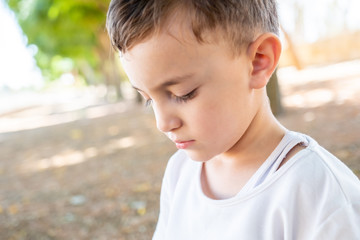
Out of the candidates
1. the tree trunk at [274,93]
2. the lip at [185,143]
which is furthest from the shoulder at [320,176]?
the tree trunk at [274,93]

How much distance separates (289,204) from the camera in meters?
0.95

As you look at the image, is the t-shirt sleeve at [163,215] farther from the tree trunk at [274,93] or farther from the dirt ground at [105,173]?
the tree trunk at [274,93]

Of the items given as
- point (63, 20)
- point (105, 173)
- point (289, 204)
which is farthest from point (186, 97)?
point (63, 20)

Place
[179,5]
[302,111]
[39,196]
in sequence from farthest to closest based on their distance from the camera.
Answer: [302,111] → [39,196] → [179,5]

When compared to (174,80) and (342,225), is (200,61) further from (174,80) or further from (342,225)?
(342,225)

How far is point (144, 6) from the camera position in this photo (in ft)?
3.33

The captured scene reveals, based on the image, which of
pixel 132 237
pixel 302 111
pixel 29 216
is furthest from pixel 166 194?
pixel 302 111

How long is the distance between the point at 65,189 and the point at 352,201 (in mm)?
4363

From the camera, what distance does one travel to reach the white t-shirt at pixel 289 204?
34.6 inches

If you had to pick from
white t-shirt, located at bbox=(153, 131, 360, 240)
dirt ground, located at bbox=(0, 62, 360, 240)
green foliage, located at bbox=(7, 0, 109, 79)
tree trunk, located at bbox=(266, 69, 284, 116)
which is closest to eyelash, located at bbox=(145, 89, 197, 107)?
white t-shirt, located at bbox=(153, 131, 360, 240)

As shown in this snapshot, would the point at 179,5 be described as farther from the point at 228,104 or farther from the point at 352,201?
the point at 352,201

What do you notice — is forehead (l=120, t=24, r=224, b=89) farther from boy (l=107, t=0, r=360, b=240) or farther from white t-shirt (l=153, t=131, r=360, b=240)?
white t-shirt (l=153, t=131, r=360, b=240)

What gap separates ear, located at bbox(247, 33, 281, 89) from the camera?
1081mm

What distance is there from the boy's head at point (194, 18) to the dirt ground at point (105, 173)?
2458mm
